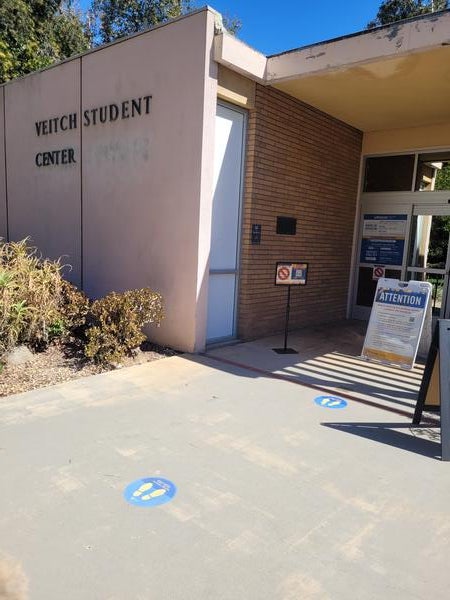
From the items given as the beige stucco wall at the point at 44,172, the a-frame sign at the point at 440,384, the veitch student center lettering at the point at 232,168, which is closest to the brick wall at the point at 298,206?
the veitch student center lettering at the point at 232,168

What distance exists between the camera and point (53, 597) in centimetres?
207

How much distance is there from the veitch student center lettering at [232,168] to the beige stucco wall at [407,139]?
0.08ft

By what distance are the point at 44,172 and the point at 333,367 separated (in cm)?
617

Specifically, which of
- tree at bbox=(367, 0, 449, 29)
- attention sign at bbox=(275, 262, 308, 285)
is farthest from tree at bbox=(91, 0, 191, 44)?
attention sign at bbox=(275, 262, 308, 285)

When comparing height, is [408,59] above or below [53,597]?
above

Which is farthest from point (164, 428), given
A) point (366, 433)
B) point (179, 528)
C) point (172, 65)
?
point (172, 65)

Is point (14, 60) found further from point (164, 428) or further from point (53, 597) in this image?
point (53, 597)

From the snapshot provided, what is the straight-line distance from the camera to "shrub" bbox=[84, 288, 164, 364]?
538 centimetres

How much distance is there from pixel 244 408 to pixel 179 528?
1.83 m

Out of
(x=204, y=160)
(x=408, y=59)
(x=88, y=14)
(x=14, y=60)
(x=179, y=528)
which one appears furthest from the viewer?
(x=88, y=14)

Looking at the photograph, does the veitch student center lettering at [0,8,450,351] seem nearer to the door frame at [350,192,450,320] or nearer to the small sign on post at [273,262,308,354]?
the door frame at [350,192,450,320]

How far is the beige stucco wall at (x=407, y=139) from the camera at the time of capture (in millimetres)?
8086

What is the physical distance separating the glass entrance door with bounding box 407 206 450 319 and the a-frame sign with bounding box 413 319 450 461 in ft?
15.5

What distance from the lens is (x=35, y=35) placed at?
12.0 meters
